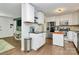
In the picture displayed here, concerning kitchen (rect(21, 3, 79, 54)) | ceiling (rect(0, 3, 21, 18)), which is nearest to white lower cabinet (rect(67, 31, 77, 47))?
kitchen (rect(21, 3, 79, 54))

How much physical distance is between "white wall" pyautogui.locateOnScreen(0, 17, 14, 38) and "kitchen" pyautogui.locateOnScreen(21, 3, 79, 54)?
Answer: 107 inches

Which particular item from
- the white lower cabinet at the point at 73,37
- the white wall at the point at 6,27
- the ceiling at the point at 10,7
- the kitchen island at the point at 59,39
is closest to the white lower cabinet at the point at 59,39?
the kitchen island at the point at 59,39

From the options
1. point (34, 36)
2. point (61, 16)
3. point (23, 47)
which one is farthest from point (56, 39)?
point (61, 16)

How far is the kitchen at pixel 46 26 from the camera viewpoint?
4.09 meters

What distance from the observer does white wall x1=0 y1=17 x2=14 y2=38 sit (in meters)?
7.09

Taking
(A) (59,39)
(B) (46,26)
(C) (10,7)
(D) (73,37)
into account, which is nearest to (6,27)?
(C) (10,7)

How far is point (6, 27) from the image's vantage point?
7441 mm

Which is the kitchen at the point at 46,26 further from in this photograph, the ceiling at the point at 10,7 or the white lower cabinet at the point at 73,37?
the ceiling at the point at 10,7

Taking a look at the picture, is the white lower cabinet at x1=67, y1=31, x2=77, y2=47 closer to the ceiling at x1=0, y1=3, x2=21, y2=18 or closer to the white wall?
the ceiling at x1=0, y1=3, x2=21, y2=18

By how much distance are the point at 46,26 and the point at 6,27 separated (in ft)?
10.7

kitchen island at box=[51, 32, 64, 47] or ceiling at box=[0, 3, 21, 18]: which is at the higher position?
ceiling at box=[0, 3, 21, 18]

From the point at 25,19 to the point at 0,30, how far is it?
3806mm

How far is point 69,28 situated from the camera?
703cm

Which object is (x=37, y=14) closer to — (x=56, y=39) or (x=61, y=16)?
(x=56, y=39)
